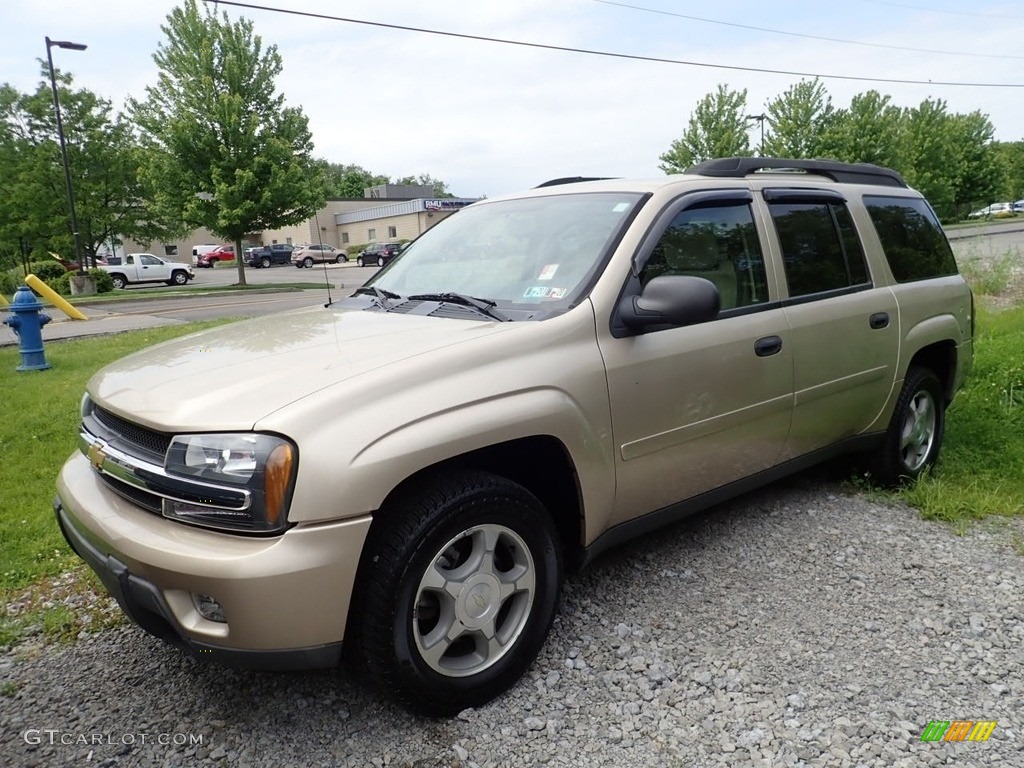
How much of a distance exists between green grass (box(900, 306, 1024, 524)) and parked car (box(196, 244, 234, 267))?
55.2 meters

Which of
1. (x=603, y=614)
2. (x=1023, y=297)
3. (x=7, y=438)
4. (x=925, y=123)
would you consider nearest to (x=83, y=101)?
(x=7, y=438)

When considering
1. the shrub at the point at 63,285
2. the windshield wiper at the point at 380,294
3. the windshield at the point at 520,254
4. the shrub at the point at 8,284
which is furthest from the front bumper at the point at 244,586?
the shrub at the point at 8,284

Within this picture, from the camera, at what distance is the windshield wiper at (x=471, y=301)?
2834 mm

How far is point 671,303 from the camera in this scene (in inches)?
106

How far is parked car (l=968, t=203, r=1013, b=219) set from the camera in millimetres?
61438

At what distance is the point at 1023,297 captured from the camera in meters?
11.6

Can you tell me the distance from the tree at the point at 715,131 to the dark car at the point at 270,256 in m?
28.3

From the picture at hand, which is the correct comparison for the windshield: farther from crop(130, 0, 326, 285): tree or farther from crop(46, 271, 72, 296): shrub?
crop(46, 271, 72, 296): shrub

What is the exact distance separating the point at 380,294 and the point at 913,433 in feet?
10.5

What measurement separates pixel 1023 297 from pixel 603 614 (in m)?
11.5

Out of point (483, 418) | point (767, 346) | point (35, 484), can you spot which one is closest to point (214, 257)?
point (35, 484)

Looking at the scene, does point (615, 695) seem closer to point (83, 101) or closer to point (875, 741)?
point (875, 741)

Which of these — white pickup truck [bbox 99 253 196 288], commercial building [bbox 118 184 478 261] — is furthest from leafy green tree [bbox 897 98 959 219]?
white pickup truck [bbox 99 253 196 288]

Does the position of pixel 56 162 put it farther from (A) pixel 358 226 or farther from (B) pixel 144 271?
(A) pixel 358 226
